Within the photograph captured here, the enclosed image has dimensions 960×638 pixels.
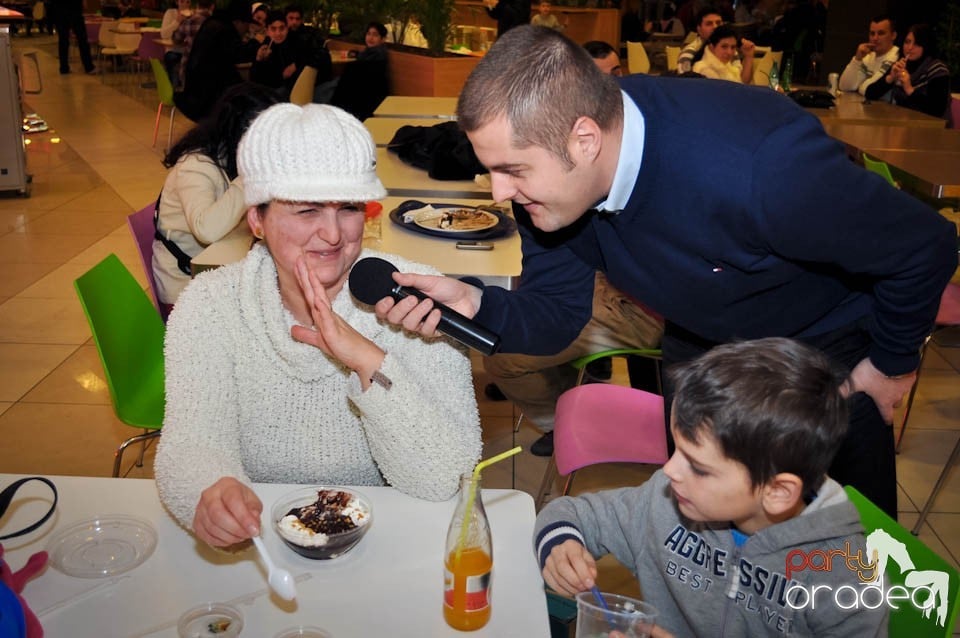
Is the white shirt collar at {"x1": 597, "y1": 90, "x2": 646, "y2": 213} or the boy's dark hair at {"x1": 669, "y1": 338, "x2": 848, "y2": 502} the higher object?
the white shirt collar at {"x1": 597, "y1": 90, "x2": 646, "y2": 213}

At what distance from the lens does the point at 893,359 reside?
5.80ft

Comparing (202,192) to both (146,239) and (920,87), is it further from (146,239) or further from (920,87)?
(920,87)

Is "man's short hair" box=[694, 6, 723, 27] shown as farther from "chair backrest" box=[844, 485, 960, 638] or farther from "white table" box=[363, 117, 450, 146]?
"chair backrest" box=[844, 485, 960, 638]

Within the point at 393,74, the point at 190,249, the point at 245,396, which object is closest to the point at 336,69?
the point at 393,74

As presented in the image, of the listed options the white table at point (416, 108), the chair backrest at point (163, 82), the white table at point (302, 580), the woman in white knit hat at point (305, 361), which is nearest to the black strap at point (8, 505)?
the white table at point (302, 580)

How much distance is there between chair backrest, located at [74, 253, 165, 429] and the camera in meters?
2.59

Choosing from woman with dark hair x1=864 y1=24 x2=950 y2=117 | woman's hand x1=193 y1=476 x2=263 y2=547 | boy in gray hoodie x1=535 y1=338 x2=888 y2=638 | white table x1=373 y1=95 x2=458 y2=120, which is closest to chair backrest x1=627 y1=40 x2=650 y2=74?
woman with dark hair x1=864 y1=24 x2=950 y2=117

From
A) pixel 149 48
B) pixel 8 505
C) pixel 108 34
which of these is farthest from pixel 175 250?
pixel 108 34

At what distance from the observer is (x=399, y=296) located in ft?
5.94

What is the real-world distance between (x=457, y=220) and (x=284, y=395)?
58.7 inches

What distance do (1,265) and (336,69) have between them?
4.80m

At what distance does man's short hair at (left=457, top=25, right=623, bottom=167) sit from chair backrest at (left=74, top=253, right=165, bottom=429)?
1.44 metres

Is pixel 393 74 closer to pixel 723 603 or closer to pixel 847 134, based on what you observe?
pixel 847 134

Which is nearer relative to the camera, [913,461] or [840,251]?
[840,251]
